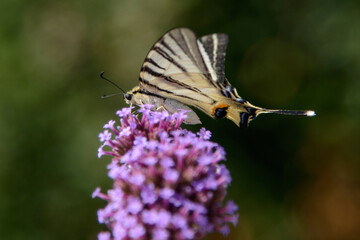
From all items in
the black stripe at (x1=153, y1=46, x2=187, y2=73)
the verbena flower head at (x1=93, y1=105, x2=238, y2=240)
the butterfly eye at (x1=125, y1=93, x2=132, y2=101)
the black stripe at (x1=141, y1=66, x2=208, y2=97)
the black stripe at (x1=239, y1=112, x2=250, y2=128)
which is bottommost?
the verbena flower head at (x1=93, y1=105, x2=238, y2=240)

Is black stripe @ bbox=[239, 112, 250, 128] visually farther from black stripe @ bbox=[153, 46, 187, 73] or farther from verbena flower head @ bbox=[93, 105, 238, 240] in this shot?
verbena flower head @ bbox=[93, 105, 238, 240]

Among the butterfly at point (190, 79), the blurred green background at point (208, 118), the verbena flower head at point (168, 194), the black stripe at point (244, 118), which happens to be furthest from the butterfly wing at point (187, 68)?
the blurred green background at point (208, 118)

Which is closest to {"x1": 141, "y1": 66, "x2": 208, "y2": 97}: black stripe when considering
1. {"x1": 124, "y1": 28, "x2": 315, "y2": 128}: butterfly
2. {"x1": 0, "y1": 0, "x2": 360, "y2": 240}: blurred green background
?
{"x1": 124, "y1": 28, "x2": 315, "y2": 128}: butterfly

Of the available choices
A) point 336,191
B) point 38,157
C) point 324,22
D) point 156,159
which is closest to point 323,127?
point 336,191

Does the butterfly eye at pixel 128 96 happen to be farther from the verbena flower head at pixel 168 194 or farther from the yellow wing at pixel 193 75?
the verbena flower head at pixel 168 194

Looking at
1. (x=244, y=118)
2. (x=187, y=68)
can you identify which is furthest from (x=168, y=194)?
(x=244, y=118)
